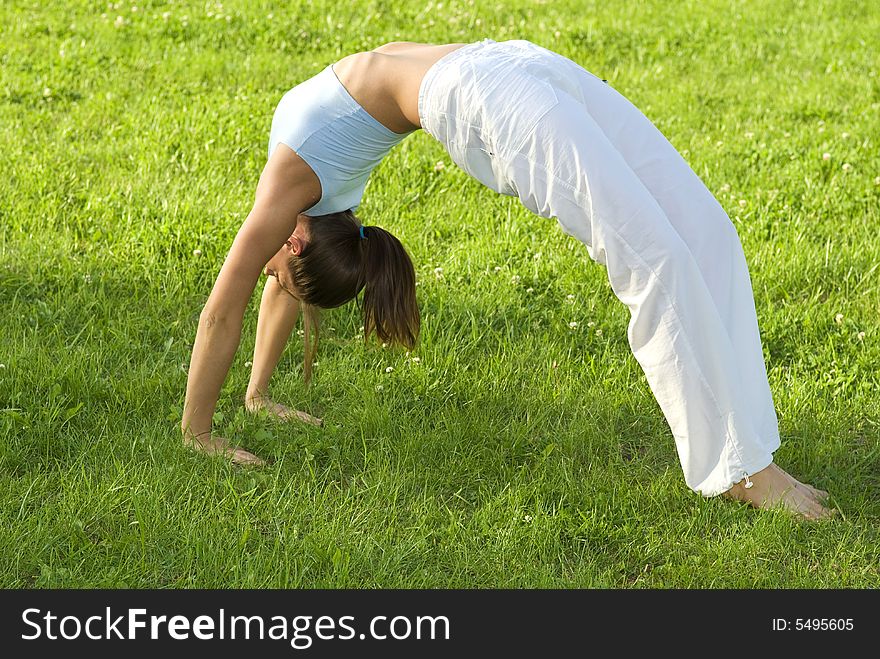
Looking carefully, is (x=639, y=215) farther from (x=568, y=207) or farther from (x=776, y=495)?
(x=776, y=495)

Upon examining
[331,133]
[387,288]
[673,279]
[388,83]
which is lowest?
[387,288]

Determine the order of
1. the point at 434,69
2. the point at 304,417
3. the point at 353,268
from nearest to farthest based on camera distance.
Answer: the point at 434,69
the point at 353,268
the point at 304,417

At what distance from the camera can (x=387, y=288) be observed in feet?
11.8

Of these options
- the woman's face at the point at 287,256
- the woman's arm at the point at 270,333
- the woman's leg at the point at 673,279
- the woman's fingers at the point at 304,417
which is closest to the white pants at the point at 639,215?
the woman's leg at the point at 673,279

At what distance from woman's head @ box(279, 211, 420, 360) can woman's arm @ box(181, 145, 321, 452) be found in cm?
17

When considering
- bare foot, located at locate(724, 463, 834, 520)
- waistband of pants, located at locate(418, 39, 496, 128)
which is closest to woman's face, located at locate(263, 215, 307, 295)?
waistband of pants, located at locate(418, 39, 496, 128)

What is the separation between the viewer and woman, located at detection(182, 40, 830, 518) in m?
3.17

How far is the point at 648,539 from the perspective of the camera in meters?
3.38

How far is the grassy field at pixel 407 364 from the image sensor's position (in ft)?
10.7

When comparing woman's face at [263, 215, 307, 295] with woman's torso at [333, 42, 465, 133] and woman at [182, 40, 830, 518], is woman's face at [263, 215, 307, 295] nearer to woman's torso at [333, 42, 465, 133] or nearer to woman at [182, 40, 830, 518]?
woman at [182, 40, 830, 518]

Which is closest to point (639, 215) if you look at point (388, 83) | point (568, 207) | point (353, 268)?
point (568, 207)

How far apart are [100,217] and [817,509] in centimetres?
343

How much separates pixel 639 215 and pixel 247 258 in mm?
1190

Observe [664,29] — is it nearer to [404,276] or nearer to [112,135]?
[112,135]
